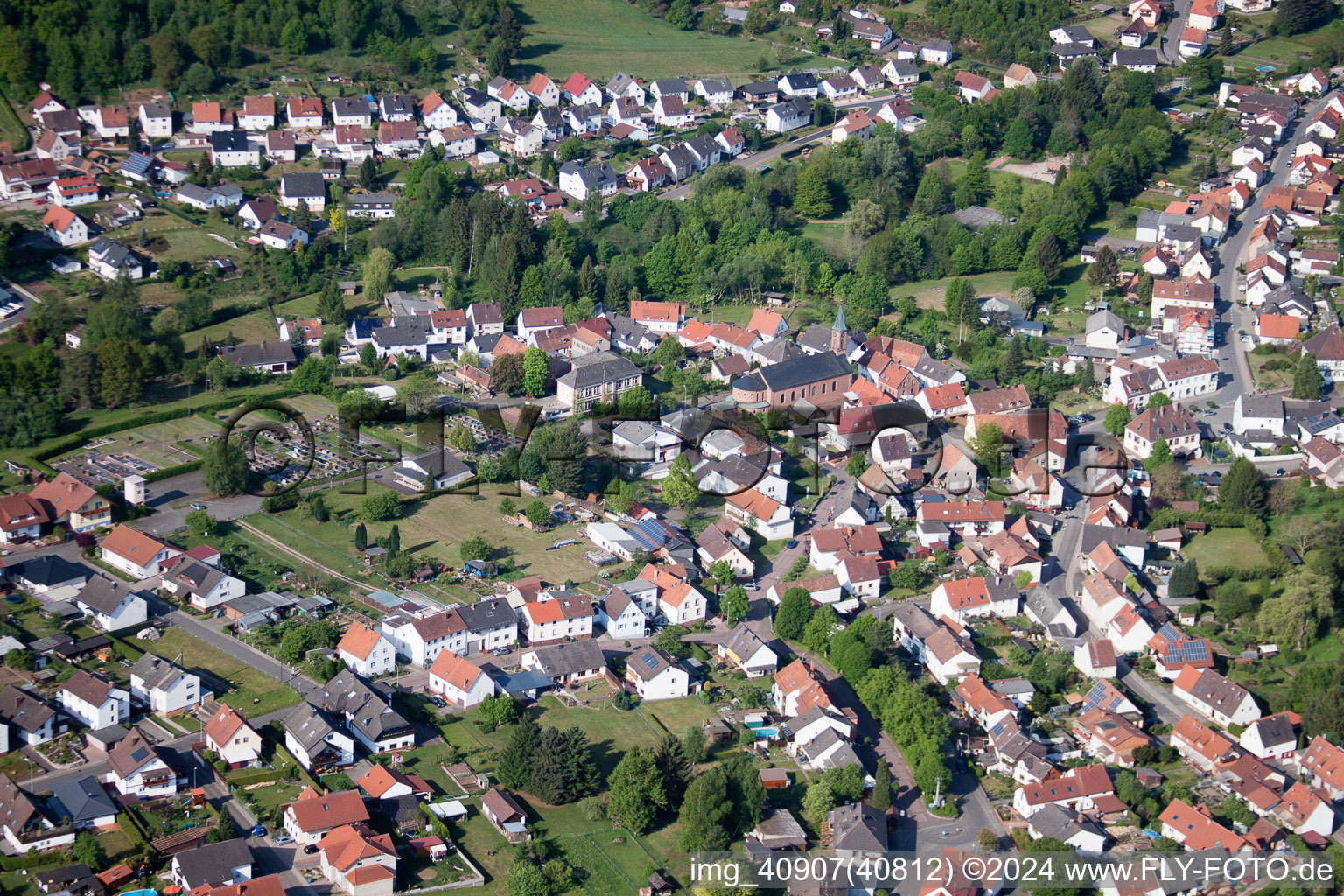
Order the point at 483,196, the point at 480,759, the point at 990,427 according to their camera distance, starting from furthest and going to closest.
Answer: the point at 483,196 → the point at 990,427 → the point at 480,759

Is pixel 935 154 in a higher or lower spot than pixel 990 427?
higher

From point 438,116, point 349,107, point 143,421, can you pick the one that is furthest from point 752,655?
point 349,107

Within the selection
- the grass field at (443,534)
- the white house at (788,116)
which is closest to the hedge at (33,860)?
the grass field at (443,534)

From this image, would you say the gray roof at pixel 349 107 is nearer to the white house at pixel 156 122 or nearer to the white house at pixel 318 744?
the white house at pixel 156 122

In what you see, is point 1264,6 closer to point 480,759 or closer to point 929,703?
point 929,703

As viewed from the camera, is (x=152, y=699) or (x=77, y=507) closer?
(x=152, y=699)

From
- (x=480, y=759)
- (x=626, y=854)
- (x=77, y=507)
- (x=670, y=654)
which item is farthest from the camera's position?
(x=77, y=507)

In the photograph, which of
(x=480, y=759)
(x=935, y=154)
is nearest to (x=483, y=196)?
(x=935, y=154)

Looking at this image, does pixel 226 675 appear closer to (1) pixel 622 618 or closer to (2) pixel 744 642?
(1) pixel 622 618
